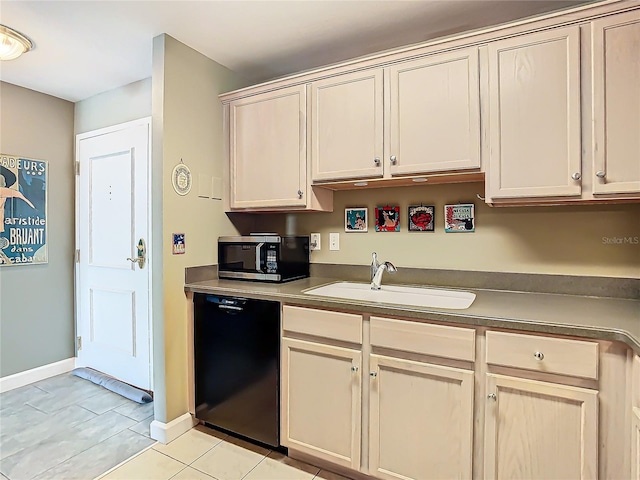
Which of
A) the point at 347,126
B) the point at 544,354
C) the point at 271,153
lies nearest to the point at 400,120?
the point at 347,126

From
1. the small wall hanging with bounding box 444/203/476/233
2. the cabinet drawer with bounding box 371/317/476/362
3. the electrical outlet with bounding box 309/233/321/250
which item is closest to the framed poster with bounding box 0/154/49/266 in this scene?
the electrical outlet with bounding box 309/233/321/250

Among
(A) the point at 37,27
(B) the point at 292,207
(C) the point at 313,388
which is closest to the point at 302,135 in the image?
(B) the point at 292,207

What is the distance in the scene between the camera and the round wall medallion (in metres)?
2.13

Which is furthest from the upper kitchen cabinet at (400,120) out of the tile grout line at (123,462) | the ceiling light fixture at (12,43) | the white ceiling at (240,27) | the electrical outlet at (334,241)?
the tile grout line at (123,462)

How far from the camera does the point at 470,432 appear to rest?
1.44 m

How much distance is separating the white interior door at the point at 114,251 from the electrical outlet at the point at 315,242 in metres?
1.21

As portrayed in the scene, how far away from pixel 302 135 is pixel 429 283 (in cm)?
116

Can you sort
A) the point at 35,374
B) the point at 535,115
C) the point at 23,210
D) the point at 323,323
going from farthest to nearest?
the point at 35,374 < the point at 23,210 < the point at 323,323 < the point at 535,115

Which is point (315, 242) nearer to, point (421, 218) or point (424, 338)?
point (421, 218)

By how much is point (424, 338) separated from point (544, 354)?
1.40 feet

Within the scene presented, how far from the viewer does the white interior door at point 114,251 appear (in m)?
2.67

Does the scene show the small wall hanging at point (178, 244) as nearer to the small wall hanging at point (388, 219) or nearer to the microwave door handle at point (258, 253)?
the microwave door handle at point (258, 253)

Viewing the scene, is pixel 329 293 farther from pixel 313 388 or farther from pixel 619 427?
pixel 619 427

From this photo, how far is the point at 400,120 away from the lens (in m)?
1.87
